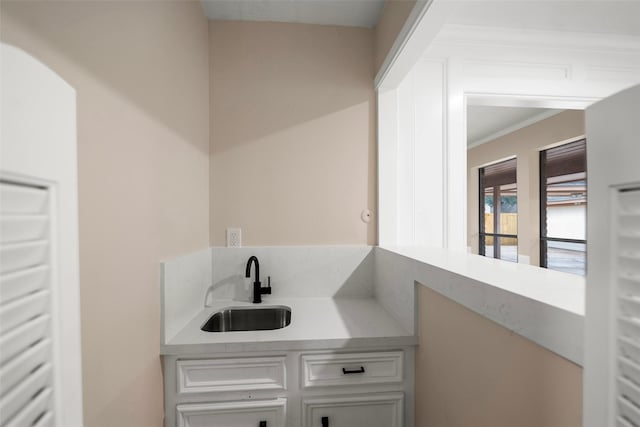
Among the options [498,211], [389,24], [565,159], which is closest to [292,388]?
[389,24]

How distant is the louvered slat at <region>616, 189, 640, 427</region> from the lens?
325mm

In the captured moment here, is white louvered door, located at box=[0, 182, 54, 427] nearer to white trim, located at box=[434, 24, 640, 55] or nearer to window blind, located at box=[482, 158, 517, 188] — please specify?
white trim, located at box=[434, 24, 640, 55]

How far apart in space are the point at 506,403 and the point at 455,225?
1.26 metres

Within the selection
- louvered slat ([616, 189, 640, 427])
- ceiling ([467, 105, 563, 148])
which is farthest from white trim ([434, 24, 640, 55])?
louvered slat ([616, 189, 640, 427])

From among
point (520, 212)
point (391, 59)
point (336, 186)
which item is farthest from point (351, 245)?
point (520, 212)

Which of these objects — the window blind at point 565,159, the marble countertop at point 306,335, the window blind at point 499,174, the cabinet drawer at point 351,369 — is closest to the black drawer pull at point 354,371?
the cabinet drawer at point 351,369

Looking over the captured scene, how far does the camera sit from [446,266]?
3.19ft

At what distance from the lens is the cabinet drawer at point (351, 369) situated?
121 cm

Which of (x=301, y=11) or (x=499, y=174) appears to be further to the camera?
(x=499, y=174)

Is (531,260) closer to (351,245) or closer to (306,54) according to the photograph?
(351,245)

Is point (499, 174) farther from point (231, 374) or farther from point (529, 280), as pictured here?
point (231, 374)

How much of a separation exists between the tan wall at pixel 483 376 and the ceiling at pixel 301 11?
169cm

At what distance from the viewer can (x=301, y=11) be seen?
Answer: 5.60 ft

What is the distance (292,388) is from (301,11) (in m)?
2.11
